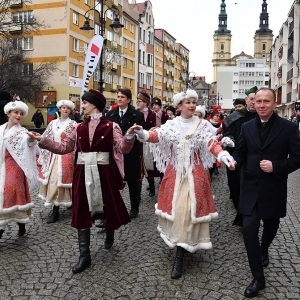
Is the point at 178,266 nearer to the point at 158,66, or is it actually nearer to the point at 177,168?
the point at 177,168

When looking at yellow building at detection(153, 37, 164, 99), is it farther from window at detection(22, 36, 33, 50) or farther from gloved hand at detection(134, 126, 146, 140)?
gloved hand at detection(134, 126, 146, 140)

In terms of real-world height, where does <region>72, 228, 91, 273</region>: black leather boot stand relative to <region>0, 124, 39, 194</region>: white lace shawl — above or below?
below

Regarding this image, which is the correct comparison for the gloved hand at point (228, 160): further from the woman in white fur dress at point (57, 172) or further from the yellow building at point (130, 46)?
the yellow building at point (130, 46)

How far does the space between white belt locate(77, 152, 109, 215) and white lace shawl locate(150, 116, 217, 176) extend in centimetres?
73

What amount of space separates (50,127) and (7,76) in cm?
2495

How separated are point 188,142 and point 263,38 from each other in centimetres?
16861

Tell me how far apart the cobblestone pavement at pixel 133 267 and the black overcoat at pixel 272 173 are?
818mm

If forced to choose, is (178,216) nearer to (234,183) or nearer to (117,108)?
(234,183)

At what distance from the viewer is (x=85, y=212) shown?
4676mm

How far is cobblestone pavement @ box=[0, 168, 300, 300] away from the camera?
4.00 metres

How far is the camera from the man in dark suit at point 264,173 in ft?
13.0

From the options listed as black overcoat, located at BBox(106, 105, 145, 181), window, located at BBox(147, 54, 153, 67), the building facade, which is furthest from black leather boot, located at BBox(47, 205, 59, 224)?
window, located at BBox(147, 54, 153, 67)

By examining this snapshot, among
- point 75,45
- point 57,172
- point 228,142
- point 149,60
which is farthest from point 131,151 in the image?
point 149,60

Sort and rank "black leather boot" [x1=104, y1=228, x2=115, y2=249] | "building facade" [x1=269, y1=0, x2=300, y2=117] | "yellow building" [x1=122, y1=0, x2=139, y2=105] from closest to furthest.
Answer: "black leather boot" [x1=104, y1=228, x2=115, y2=249] → "yellow building" [x1=122, y1=0, x2=139, y2=105] → "building facade" [x1=269, y1=0, x2=300, y2=117]
